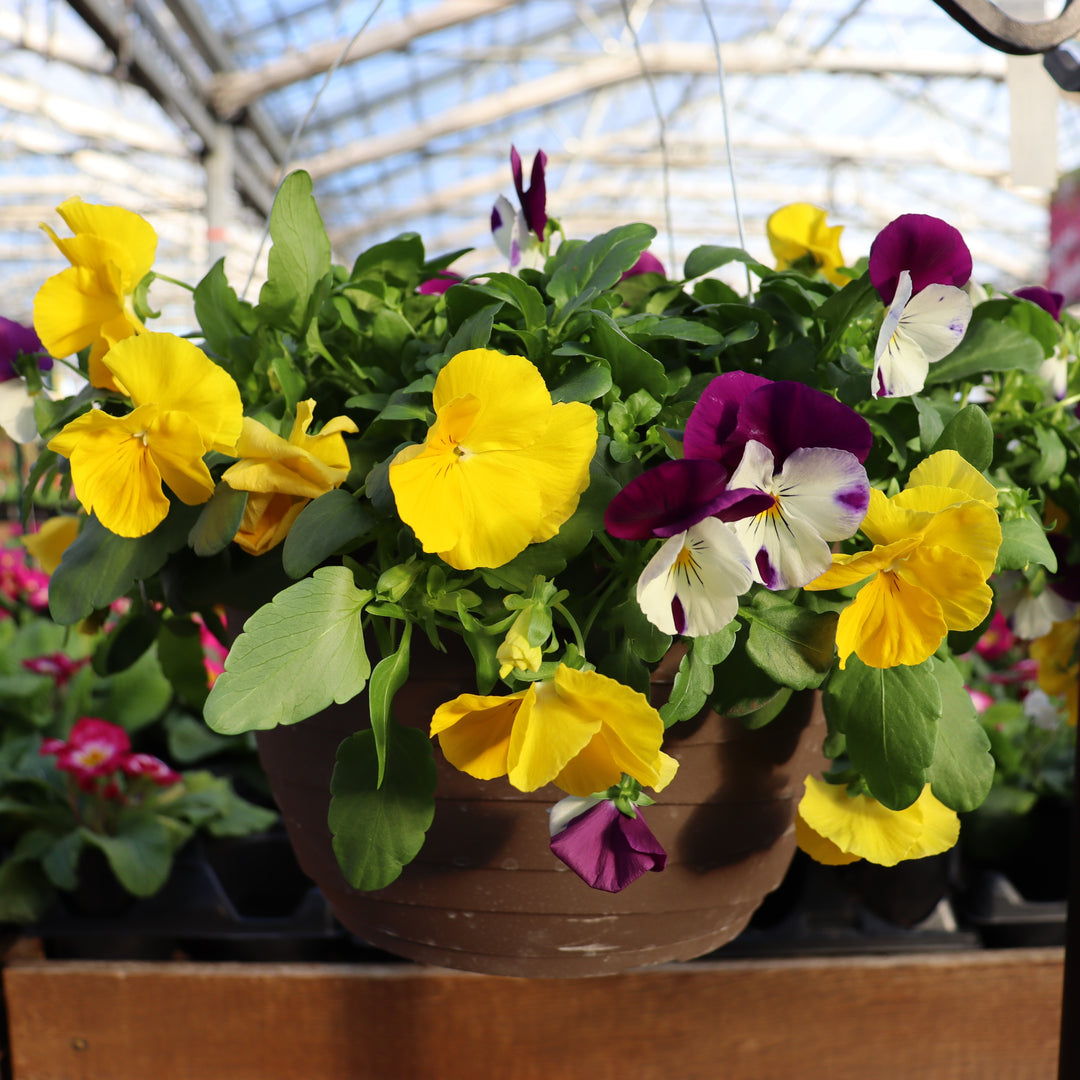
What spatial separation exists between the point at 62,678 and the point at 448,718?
0.99 m

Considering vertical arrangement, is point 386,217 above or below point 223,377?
above

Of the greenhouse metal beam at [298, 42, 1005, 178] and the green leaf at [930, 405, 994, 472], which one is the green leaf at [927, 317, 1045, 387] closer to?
the green leaf at [930, 405, 994, 472]

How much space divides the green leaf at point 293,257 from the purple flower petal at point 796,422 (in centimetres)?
21

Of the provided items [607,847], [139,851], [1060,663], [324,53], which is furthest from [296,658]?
[324,53]

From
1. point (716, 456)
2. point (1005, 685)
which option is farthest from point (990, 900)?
point (716, 456)

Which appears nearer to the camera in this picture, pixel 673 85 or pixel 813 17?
pixel 813 17

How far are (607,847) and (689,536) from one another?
A: 132 mm

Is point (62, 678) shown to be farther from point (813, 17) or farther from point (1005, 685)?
point (813, 17)

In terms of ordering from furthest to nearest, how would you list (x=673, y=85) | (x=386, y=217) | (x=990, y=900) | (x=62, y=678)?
(x=386, y=217), (x=673, y=85), (x=62, y=678), (x=990, y=900)

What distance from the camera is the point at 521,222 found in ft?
1.69

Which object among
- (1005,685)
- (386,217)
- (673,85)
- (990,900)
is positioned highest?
(673,85)

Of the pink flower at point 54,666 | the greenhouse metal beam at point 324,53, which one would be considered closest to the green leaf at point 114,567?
the pink flower at point 54,666

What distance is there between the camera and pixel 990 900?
91 cm

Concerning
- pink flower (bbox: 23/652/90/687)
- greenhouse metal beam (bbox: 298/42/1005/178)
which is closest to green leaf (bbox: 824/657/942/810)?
pink flower (bbox: 23/652/90/687)
